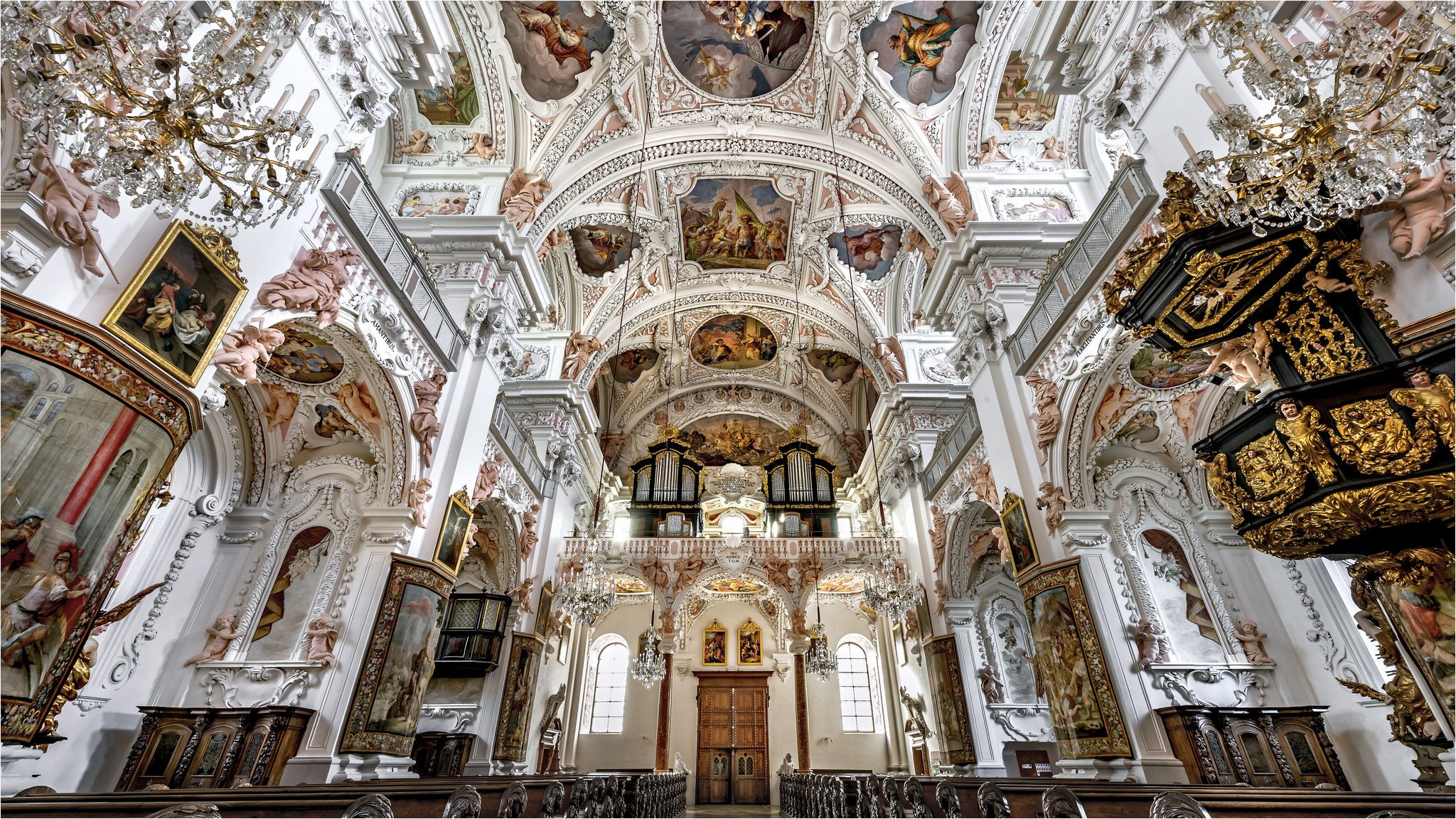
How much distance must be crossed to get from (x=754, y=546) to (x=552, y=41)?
11424 mm

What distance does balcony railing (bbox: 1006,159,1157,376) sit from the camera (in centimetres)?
700

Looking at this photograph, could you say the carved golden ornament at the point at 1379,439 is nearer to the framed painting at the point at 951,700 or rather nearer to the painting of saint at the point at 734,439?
the framed painting at the point at 951,700

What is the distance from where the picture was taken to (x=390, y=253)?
7957 mm

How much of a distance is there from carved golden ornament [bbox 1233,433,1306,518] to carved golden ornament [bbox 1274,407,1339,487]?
0.06 meters

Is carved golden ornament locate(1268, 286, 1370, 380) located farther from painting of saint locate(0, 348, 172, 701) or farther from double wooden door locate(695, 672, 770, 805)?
double wooden door locate(695, 672, 770, 805)

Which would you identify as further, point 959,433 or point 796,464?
point 796,464

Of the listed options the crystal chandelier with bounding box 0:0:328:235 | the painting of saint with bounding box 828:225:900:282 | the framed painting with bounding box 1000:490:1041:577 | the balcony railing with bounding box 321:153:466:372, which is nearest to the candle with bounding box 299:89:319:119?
the balcony railing with bounding box 321:153:466:372

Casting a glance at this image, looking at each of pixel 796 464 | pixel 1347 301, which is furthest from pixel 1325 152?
pixel 796 464

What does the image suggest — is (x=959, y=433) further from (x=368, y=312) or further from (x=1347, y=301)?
(x=368, y=312)

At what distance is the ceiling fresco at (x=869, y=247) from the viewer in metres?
15.1

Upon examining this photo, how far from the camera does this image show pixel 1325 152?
133 inches

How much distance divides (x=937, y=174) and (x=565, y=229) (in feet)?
23.2

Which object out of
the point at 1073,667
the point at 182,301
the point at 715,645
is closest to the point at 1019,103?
the point at 1073,667

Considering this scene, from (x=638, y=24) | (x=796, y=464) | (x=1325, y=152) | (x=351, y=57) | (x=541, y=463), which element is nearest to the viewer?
(x=1325, y=152)
